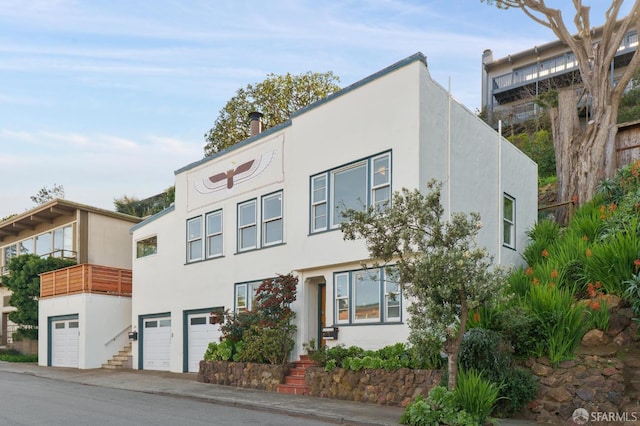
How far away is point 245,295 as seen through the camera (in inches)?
763

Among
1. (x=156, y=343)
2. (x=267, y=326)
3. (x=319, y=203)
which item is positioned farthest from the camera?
(x=156, y=343)

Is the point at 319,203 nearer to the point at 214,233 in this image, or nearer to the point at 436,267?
the point at 214,233

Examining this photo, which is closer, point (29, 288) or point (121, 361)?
point (121, 361)

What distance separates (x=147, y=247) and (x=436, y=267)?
16729mm

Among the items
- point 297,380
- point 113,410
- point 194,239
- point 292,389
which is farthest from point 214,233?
point 113,410

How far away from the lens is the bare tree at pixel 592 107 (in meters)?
22.0

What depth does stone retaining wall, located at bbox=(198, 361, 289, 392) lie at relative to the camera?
53.9 feet

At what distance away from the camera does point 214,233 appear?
2105 cm

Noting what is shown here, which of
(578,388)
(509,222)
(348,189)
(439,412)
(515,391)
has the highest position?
(348,189)

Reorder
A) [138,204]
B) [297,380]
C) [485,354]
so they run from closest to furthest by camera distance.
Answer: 1. [485,354]
2. [297,380]
3. [138,204]

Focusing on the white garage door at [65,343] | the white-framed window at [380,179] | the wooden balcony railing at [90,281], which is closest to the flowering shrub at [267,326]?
the white-framed window at [380,179]

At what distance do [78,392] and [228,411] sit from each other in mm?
5638

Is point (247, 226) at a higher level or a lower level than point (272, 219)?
lower

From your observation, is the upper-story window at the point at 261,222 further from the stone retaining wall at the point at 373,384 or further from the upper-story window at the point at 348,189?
the stone retaining wall at the point at 373,384
